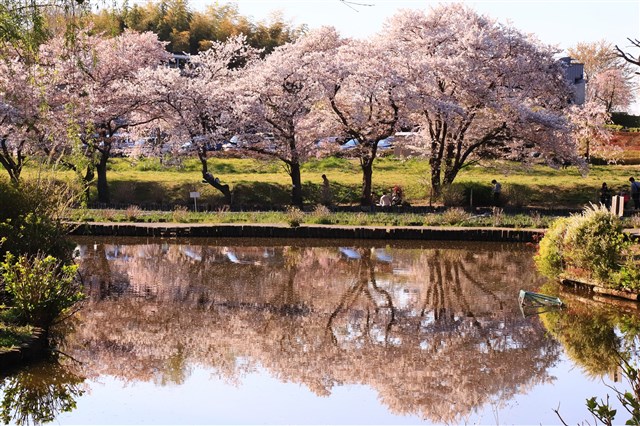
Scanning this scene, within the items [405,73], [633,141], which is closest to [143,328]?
[405,73]

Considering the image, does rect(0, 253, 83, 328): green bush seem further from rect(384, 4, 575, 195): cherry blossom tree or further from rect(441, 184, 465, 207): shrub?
rect(384, 4, 575, 195): cherry blossom tree

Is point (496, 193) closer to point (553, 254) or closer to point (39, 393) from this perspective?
point (553, 254)

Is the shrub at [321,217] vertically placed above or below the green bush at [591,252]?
below

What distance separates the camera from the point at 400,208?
35.3 m

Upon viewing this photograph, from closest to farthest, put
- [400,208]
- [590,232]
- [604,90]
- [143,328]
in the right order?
1. [143,328]
2. [590,232]
3. [400,208]
4. [604,90]

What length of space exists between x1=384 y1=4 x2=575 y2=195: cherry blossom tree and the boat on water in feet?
66.2

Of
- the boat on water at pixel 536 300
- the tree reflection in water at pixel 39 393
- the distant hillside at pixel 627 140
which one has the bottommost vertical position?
the boat on water at pixel 536 300

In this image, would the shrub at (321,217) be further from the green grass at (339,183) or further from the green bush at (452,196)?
the green bush at (452,196)

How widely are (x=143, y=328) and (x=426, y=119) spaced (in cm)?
2649

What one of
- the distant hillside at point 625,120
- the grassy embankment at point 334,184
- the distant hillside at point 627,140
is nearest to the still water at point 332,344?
the grassy embankment at point 334,184

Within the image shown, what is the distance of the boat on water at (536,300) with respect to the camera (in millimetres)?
17625

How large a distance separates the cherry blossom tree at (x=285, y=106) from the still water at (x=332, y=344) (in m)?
16.7

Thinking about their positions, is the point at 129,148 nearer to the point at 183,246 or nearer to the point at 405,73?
the point at 405,73

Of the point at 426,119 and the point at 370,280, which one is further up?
the point at 426,119
